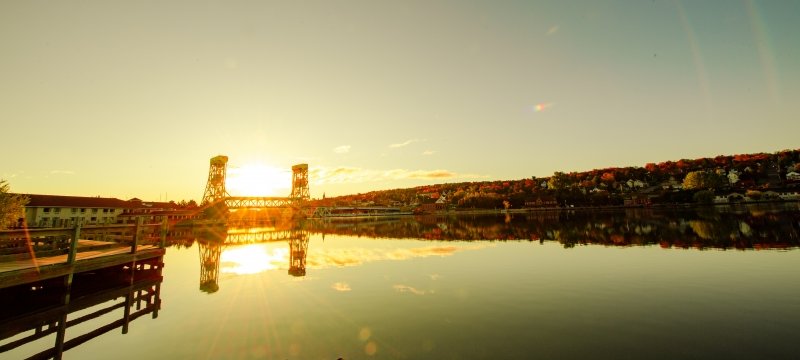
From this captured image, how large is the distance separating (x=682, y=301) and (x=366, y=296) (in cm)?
1024

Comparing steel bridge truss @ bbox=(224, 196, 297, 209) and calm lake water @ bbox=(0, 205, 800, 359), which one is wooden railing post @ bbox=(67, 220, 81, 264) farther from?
steel bridge truss @ bbox=(224, 196, 297, 209)

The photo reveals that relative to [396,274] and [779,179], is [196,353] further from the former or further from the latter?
[779,179]

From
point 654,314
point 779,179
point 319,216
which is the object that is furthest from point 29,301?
point 779,179

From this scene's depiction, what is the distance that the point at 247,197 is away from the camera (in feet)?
380

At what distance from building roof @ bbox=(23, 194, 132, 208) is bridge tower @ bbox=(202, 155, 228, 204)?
20363 millimetres

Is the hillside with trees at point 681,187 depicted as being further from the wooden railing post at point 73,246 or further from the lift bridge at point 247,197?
the wooden railing post at point 73,246

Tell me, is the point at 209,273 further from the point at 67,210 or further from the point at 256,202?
the point at 256,202

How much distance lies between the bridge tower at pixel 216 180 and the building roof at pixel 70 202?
20.4 meters

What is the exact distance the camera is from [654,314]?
9.35 metres

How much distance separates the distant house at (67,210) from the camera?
72750 millimetres

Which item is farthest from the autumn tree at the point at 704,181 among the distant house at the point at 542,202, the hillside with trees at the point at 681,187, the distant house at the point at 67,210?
the distant house at the point at 67,210

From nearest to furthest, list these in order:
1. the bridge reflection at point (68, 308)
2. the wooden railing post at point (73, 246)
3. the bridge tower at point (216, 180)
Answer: the bridge reflection at point (68, 308) → the wooden railing post at point (73, 246) → the bridge tower at point (216, 180)

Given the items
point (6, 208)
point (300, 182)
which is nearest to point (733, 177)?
point (300, 182)

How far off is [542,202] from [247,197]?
5024 inches
